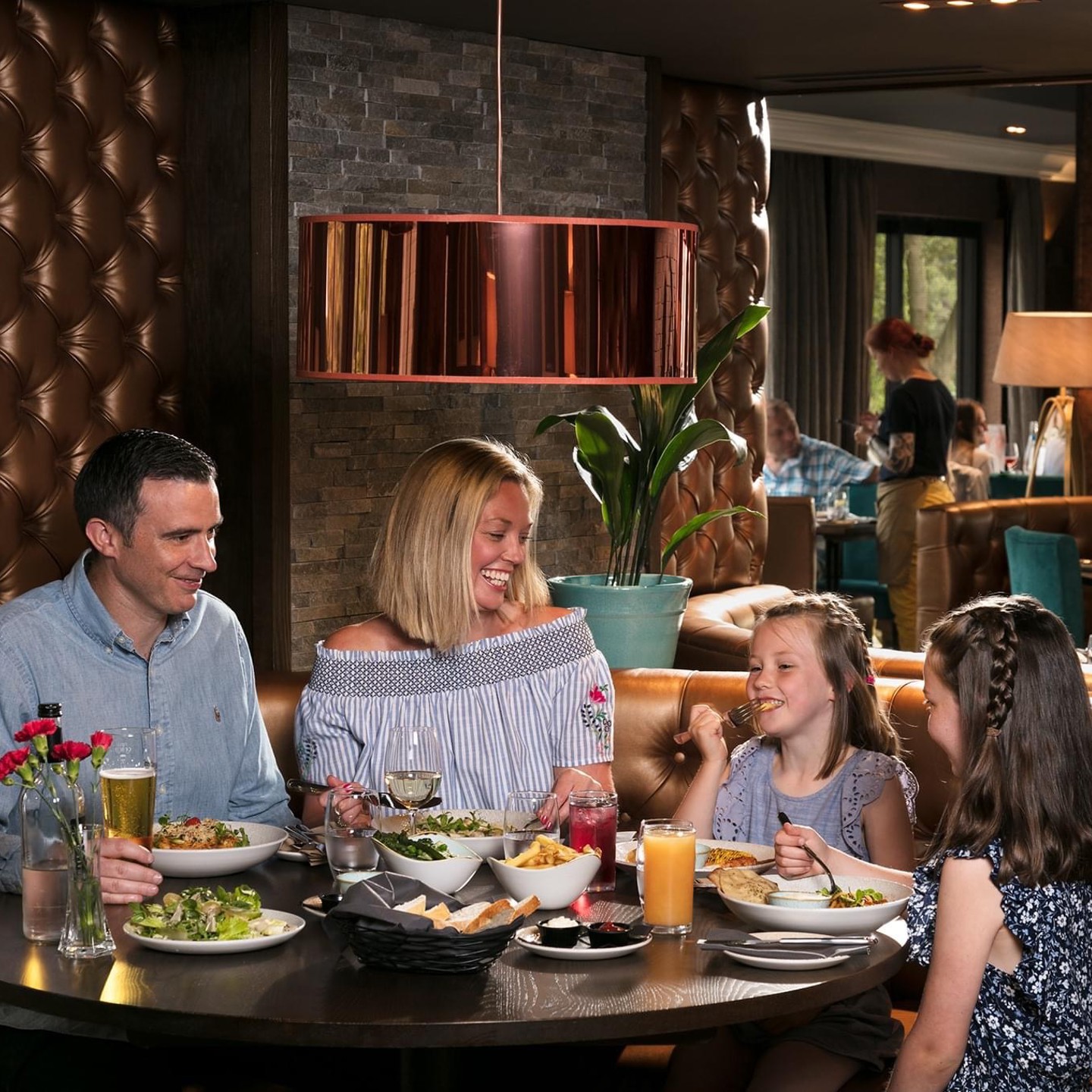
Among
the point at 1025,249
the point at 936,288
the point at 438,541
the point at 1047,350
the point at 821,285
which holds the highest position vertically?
the point at 1025,249

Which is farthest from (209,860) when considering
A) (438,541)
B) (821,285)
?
(821,285)

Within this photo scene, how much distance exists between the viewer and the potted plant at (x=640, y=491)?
4805 millimetres

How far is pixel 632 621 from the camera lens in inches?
189

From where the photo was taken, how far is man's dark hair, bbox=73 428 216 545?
9.14ft

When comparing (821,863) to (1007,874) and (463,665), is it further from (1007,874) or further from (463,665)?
(463,665)

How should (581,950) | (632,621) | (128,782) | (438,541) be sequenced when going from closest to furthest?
(581,950) → (128,782) → (438,541) → (632,621)

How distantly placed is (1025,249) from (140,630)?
1124 centimetres

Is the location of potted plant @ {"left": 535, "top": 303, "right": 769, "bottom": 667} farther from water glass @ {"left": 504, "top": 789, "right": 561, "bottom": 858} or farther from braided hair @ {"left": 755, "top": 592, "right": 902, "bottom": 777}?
water glass @ {"left": 504, "top": 789, "right": 561, "bottom": 858}

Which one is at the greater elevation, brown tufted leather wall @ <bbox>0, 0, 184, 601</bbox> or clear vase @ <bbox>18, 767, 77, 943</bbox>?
brown tufted leather wall @ <bbox>0, 0, 184, 601</bbox>

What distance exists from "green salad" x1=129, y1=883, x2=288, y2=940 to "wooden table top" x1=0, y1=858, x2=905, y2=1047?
0.03 m

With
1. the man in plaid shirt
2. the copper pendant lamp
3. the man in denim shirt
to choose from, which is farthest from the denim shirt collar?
the man in plaid shirt

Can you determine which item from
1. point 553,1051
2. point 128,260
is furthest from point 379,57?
point 553,1051

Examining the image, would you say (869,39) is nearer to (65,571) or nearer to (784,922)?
(65,571)

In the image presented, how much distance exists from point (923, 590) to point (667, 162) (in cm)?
217
